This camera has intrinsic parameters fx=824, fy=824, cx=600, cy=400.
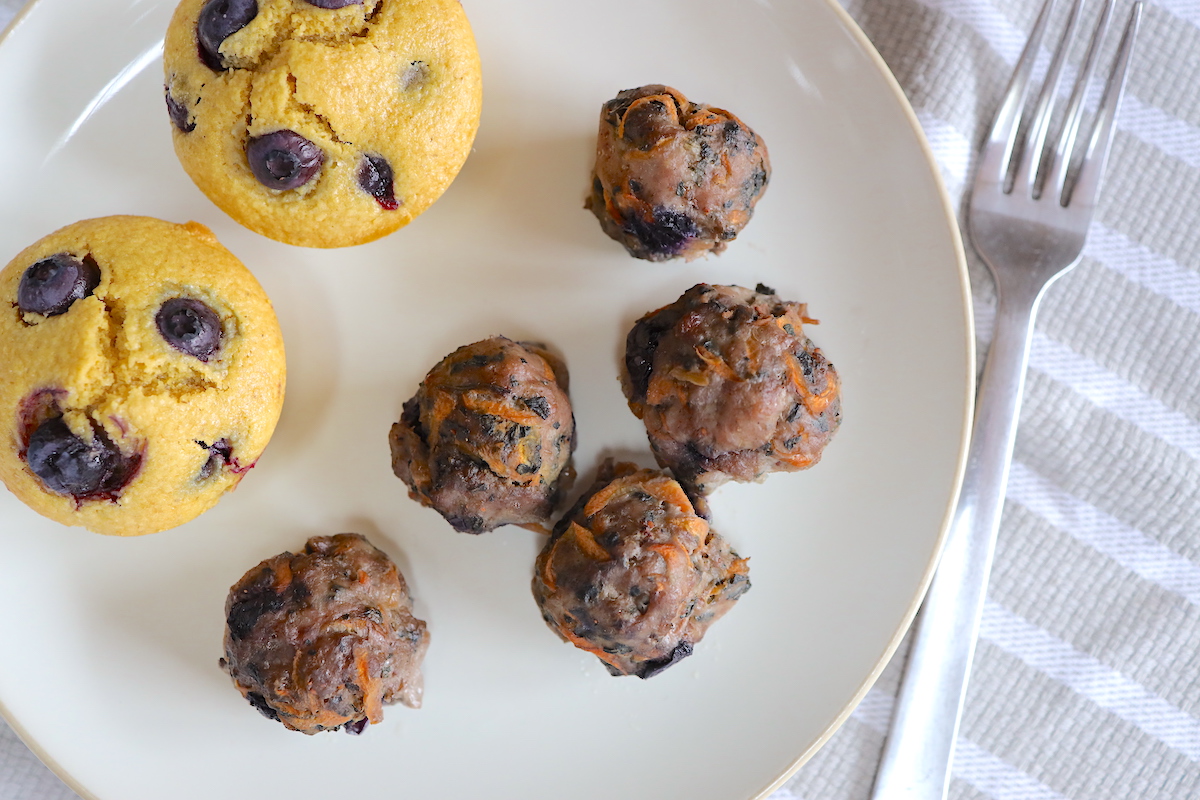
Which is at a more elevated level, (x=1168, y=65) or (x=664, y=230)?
(x=1168, y=65)

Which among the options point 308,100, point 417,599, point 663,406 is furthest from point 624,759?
point 308,100

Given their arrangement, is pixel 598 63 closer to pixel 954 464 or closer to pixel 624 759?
pixel 954 464

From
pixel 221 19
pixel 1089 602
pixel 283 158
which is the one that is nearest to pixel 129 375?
pixel 283 158

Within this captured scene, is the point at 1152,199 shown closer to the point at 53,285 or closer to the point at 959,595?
the point at 959,595

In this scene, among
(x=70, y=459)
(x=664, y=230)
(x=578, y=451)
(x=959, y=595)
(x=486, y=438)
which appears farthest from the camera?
(x=959, y=595)

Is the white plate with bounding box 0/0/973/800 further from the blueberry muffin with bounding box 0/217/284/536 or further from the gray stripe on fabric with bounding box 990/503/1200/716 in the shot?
the gray stripe on fabric with bounding box 990/503/1200/716
